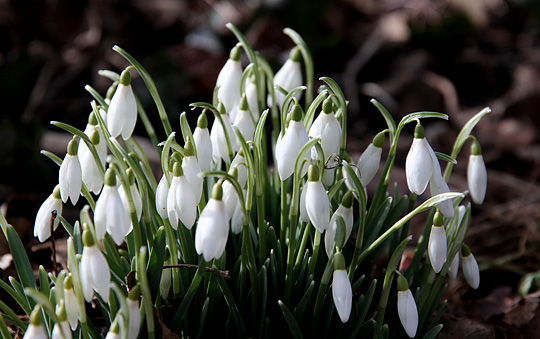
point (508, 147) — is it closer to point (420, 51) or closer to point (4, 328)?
point (420, 51)

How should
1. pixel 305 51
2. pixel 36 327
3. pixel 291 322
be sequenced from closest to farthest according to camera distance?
pixel 36 327 < pixel 291 322 < pixel 305 51

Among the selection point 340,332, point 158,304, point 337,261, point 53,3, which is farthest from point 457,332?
point 53,3

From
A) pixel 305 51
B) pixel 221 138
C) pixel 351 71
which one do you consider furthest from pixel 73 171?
pixel 351 71

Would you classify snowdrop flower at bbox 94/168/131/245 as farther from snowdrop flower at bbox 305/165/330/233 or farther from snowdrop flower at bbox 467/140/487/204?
snowdrop flower at bbox 467/140/487/204

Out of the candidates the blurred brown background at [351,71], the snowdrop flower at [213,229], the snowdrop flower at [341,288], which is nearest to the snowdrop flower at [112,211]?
the snowdrop flower at [213,229]

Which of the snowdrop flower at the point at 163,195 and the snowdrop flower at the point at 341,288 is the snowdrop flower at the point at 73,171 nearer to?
the snowdrop flower at the point at 163,195

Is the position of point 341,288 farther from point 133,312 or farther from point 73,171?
point 73,171

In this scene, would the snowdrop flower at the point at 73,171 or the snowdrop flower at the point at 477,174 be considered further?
the snowdrop flower at the point at 477,174
